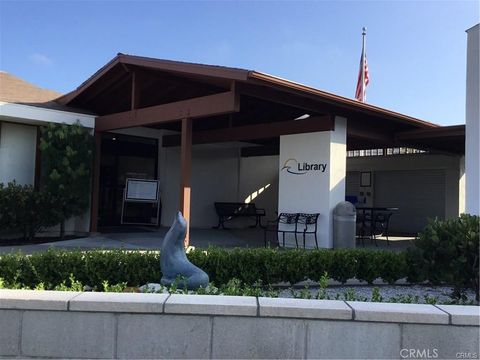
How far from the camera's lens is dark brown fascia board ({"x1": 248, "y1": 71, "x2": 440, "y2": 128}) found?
830 centimetres

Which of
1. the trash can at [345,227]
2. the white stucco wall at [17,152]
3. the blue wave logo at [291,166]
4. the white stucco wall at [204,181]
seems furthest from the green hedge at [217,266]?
the white stucco wall at [204,181]

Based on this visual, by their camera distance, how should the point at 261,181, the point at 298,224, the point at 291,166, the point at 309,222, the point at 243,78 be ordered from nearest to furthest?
the point at 243,78 → the point at 309,222 → the point at 298,224 → the point at 291,166 → the point at 261,181

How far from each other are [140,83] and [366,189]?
38.4 feet

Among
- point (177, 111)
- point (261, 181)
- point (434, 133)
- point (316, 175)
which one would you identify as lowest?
point (316, 175)

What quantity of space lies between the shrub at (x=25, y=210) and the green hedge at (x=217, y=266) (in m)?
5.45

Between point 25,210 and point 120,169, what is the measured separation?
4.62 metres

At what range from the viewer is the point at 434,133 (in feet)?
42.3

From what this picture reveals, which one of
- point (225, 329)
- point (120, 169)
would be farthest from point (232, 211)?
point (225, 329)

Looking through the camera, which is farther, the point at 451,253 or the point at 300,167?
the point at 300,167

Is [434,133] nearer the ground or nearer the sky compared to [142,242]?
nearer the sky

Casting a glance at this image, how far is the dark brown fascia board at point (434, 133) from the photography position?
40.8 ft

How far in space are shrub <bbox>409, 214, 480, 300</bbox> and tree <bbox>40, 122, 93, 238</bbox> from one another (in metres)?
8.73

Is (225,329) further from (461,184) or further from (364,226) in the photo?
(461,184)

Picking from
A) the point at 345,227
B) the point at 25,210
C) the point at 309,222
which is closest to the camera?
the point at 345,227
